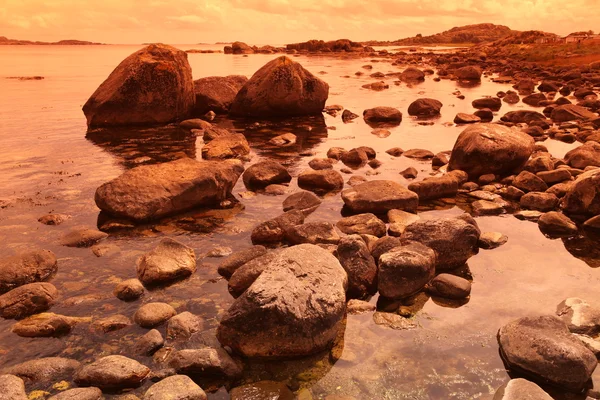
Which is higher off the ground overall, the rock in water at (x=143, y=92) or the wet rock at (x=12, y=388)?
the rock in water at (x=143, y=92)

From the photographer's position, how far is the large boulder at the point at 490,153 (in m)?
11.1

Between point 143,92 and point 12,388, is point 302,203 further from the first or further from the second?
point 143,92

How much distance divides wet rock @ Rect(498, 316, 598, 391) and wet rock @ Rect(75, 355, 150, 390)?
3.60m

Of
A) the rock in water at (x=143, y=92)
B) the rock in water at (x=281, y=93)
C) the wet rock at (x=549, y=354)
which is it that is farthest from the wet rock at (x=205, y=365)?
the rock in water at (x=281, y=93)

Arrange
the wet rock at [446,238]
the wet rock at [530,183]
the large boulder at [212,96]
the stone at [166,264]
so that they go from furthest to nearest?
the large boulder at [212,96] < the wet rock at [530,183] < the wet rock at [446,238] < the stone at [166,264]

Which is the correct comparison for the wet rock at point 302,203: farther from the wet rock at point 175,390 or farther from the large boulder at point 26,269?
the wet rock at point 175,390

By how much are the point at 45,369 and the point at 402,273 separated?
408cm

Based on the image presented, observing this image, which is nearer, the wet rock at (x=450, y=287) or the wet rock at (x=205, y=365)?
the wet rock at (x=205, y=365)

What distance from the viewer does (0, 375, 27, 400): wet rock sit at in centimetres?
416

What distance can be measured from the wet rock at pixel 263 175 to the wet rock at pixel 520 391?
7096 mm

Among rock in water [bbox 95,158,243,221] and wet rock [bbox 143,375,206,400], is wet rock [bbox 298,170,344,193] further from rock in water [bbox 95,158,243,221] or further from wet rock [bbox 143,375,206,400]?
wet rock [bbox 143,375,206,400]

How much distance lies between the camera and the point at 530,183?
10.2 meters

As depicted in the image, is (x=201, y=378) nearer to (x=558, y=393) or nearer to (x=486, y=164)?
(x=558, y=393)

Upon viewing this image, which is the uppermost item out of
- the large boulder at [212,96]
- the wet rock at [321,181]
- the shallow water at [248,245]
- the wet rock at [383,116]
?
the large boulder at [212,96]
